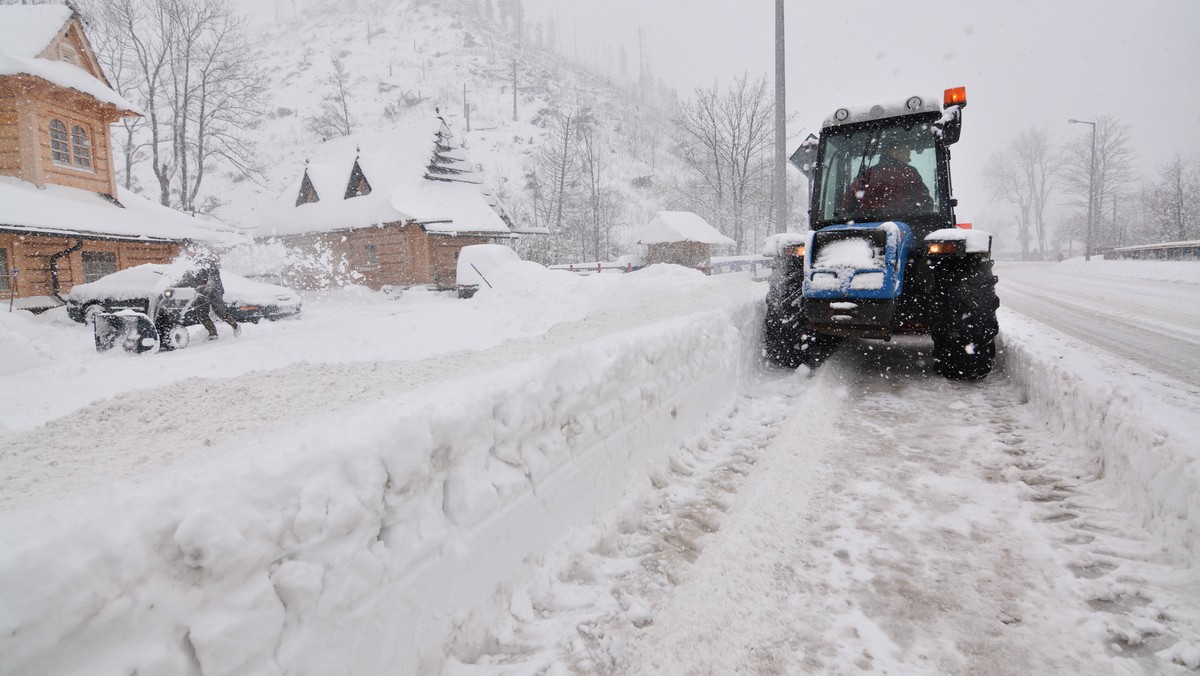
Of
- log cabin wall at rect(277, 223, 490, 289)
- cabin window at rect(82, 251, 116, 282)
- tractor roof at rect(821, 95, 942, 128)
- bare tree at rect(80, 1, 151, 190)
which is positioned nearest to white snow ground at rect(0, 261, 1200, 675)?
tractor roof at rect(821, 95, 942, 128)

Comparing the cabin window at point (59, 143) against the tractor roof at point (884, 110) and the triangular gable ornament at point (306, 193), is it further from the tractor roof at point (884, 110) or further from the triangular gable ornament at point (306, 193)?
the tractor roof at point (884, 110)

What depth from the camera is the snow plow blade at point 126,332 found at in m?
8.26

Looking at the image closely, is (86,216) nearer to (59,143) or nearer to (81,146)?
(59,143)

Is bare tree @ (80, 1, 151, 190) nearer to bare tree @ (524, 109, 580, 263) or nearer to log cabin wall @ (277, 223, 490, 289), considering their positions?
log cabin wall @ (277, 223, 490, 289)

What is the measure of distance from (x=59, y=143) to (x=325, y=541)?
20.1 metres

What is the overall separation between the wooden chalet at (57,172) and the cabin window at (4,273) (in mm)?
18

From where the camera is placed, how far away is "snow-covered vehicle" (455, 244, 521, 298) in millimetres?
15820

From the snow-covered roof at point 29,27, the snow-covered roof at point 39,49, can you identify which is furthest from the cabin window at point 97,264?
the snow-covered roof at point 29,27

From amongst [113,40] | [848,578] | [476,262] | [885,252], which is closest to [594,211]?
[476,262]

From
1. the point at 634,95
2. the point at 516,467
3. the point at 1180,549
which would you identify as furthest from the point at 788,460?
the point at 634,95

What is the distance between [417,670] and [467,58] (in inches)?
3803

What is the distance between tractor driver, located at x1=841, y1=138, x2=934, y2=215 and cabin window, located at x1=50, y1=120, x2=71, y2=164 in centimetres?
Result: 2009

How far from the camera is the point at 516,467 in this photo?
2.60m

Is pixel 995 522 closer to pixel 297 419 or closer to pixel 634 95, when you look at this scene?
pixel 297 419
